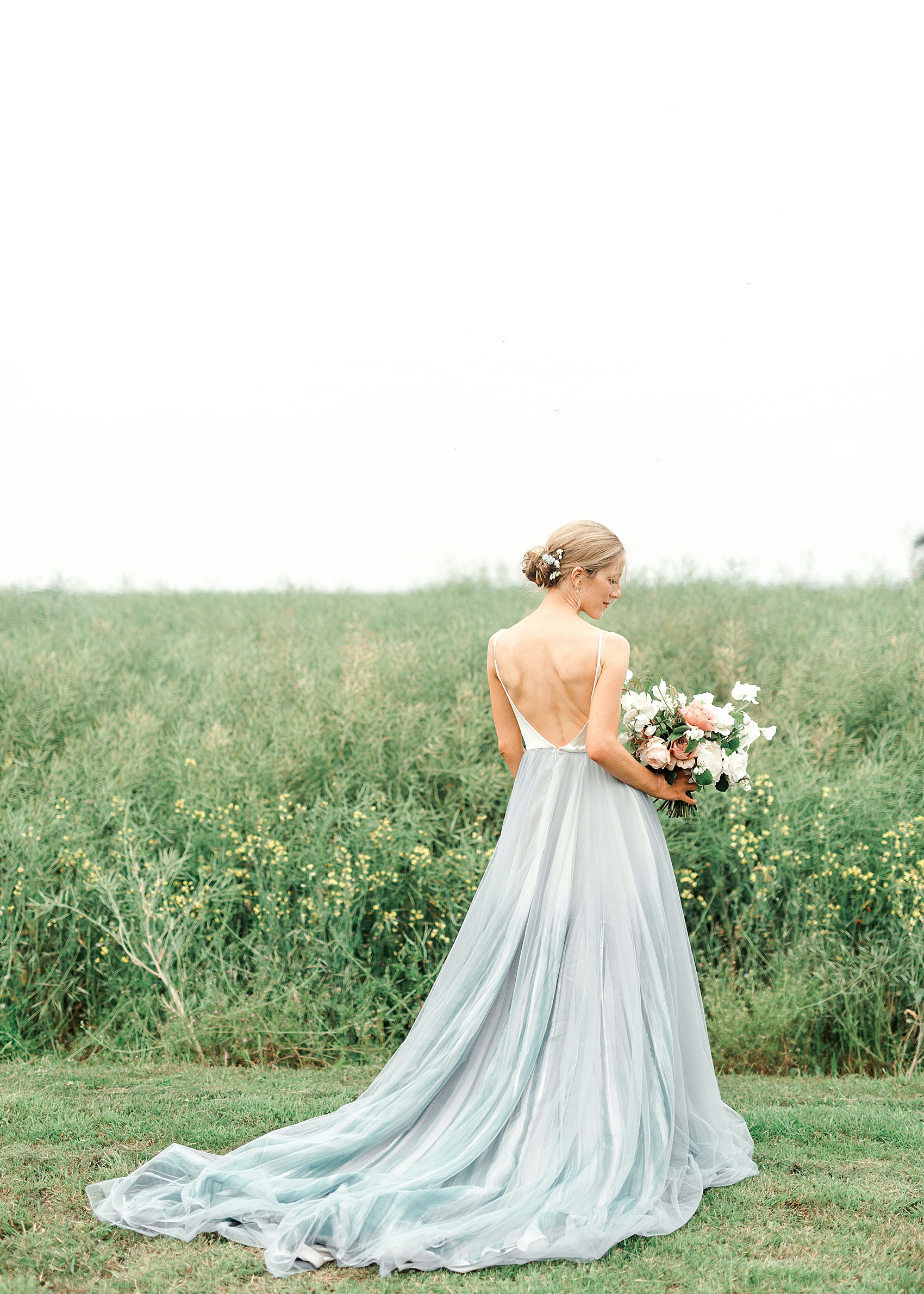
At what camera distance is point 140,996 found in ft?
20.6

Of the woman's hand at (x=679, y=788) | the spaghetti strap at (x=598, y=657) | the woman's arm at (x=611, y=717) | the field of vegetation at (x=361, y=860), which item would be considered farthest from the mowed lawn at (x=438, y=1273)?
the spaghetti strap at (x=598, y=657)

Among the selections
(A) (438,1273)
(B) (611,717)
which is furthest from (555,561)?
(A) (438,1273)

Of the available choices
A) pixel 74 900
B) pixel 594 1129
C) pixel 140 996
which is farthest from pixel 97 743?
pixel 594 1129

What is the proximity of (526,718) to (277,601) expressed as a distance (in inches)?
423

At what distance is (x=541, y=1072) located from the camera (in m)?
3.63

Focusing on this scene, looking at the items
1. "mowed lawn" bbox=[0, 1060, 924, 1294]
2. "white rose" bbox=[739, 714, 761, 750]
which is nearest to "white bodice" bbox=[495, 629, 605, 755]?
"white rose" bbox=[739, 714, 761, 750]

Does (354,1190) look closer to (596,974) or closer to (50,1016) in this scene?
(596,974)

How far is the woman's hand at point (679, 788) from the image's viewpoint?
156 inches

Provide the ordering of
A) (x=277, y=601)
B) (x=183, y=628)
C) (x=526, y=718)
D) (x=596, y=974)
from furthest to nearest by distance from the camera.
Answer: (x=277, y=601)
(x=183, y=628)
(x=526, y=718)
(x=596, y=974)

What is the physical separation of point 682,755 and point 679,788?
7.0 inches

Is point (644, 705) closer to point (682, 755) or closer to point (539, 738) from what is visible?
point (682, 755)

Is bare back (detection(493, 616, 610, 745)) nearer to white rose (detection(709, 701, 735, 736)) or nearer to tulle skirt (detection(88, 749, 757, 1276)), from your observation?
tulle skirt (detection(88, 749, 757, 1276))

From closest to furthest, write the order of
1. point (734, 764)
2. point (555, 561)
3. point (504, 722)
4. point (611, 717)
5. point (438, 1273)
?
1. point (438, 1273)
2. point (611, 717)
3. point (555, 561)
4. point (734, 764)
5. point (504, 722)

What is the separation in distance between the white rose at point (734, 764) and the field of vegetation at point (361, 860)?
238 cm
